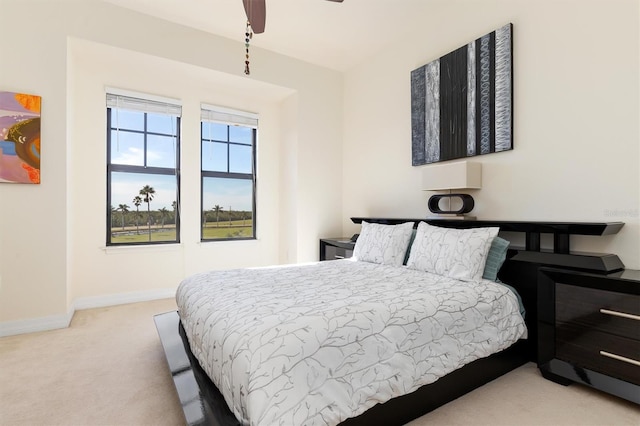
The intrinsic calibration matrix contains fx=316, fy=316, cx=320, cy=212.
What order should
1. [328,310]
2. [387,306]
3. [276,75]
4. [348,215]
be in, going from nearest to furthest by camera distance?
[328,310] < [387,306] < [276,75] < [348,215]

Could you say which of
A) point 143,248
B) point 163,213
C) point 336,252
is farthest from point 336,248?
point 143,248

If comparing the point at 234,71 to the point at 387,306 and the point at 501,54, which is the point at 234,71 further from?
the point at 387,306

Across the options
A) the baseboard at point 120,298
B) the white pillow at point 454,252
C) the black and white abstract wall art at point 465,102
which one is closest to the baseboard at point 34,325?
the baseboard at point 120,298

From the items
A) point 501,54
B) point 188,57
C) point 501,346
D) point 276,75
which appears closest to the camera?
point 501,346

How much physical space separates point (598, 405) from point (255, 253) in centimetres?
401

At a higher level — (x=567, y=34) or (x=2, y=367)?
(x=567, y=34)

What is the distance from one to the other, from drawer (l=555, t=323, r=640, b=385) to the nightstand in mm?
2117

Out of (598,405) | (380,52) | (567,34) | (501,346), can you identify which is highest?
(380,52)

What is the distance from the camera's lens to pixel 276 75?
4.21 m

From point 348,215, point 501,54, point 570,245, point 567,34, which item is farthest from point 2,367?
point 567,34

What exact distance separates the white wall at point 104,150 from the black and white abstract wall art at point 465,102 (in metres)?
1.59

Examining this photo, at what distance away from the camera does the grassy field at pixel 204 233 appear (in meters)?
4.00

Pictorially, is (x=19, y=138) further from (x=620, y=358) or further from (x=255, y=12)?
(x=620, y=358)

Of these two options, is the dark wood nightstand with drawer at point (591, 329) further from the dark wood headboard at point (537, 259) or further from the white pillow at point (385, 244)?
the white pillow at point (385, 244)
